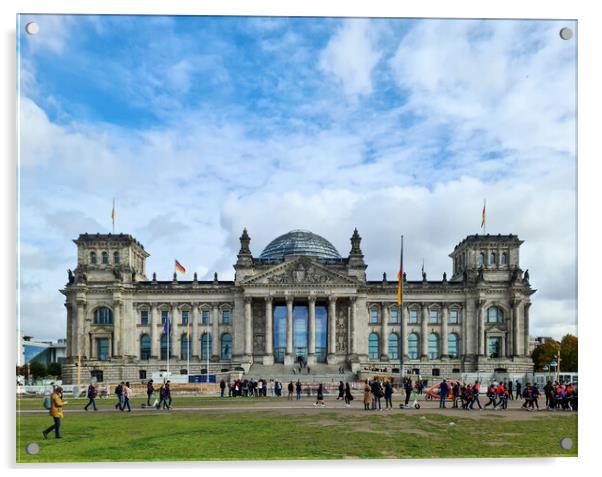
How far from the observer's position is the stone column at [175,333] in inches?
3674

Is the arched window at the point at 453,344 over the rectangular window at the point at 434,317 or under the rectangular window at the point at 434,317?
under

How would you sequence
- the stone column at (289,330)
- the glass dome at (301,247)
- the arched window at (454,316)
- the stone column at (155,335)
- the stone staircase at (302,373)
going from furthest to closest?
the glass dome at (301,247), the arched window at (454,316), the stone column at (155,335), the stone column at (289,330), the stone staircase at (302,373)

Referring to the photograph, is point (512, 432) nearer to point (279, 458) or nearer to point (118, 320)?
point (279, 458)

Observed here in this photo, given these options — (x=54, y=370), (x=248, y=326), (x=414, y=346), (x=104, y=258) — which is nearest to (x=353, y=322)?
(x=414, y=346)

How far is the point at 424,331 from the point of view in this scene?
306 ft

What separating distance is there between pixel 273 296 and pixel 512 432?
6552 centimetres

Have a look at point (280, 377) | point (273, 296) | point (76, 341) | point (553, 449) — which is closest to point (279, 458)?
point (553, 449)

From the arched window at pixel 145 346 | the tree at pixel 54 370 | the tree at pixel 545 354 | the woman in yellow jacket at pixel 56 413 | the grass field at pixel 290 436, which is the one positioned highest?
the woman in yellow jacket at pixel 56 413

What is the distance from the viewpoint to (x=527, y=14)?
23297 millimetres

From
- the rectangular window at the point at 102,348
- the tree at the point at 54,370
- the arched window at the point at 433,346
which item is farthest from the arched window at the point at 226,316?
the tree at the point at 54,370

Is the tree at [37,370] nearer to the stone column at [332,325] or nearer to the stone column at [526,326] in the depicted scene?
the stone column at [332,325]

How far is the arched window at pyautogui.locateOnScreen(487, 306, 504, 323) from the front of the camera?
9331cm

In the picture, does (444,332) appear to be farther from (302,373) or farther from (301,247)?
(301,247)

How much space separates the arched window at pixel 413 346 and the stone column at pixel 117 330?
39.4 meters
